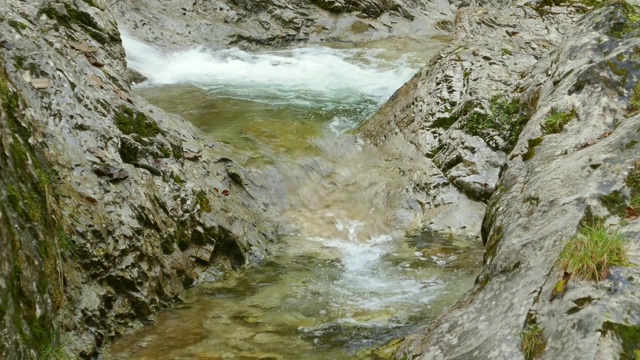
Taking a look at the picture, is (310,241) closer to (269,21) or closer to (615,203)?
(615,203)

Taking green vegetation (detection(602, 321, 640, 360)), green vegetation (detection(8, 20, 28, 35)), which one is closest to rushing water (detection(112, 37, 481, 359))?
green vegetation (detection(602, 321, 640, 360))

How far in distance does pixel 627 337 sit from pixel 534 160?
8.99ft

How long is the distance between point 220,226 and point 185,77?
7740mm

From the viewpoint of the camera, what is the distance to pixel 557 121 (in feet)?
18.8

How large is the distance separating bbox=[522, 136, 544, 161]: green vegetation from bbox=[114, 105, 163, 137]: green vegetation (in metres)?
3.76

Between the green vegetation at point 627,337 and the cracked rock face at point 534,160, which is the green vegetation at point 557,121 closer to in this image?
the cracked rock face at point 534,160

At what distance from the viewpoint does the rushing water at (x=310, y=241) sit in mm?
4914

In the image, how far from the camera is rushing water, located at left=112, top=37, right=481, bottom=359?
4.91m

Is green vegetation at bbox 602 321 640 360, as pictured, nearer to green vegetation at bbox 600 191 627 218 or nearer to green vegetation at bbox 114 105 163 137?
green vegetation at bbox 600 191 627 218

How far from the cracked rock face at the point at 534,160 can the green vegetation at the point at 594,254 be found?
0.06 meters

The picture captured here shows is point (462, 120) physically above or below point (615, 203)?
above

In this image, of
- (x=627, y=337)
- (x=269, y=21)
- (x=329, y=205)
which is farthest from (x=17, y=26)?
(x=269, y=21)

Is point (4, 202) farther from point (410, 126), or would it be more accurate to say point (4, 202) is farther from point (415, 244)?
point (410, 126)

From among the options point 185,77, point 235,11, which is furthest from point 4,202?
point 235,11
